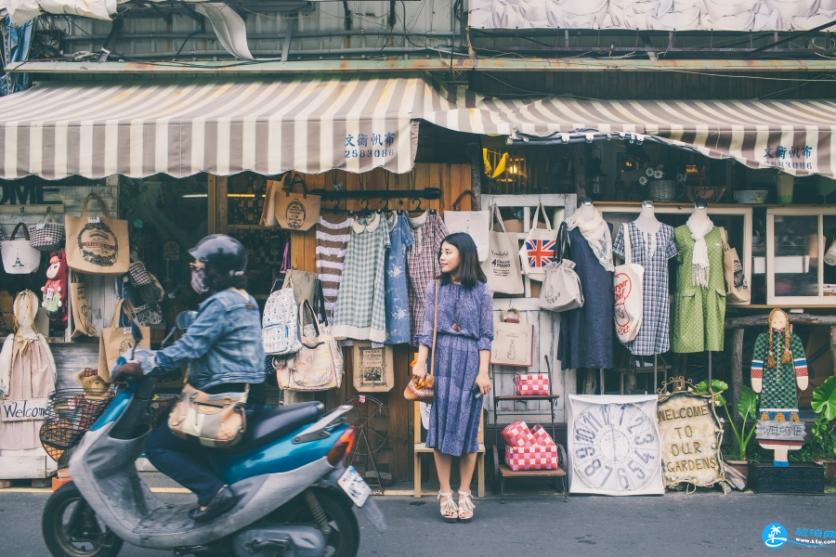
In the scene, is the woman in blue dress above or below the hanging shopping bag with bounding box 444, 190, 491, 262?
below

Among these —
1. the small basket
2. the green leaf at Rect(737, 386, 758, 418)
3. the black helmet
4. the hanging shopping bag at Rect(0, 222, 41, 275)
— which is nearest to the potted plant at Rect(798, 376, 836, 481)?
the green leaf at Rect(737, 386, 758, 418)

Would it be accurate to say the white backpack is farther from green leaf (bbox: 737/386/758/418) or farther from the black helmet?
green leaf (bbox: 737/386/758/418)

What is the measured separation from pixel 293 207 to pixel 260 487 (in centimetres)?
323

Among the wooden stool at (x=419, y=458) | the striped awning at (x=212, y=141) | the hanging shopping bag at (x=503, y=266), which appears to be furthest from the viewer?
the hanging shopping bag at (x=503, y=266)

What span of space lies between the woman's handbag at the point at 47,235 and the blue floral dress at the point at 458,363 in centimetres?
354

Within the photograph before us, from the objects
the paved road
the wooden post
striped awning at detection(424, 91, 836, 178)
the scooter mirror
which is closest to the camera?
the scooter mirror

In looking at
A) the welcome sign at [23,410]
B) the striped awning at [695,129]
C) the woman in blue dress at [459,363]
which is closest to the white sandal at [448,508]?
the woman in blue dress at [459,363]

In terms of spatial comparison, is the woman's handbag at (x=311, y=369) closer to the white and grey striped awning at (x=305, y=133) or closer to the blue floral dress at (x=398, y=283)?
the blue floral dress at (x=398, y=283)

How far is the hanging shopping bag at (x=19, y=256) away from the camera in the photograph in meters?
7.68

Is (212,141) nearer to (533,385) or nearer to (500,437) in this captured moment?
(533,385)

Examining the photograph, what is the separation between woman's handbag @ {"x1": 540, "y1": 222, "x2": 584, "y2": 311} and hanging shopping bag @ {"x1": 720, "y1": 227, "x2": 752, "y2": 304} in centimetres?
140

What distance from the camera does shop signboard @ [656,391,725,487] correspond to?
728 centimetres

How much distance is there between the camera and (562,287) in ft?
24.0

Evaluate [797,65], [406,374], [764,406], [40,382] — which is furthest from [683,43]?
[40,382]
